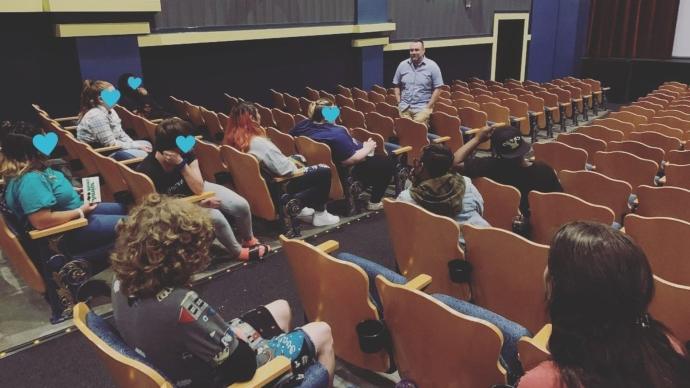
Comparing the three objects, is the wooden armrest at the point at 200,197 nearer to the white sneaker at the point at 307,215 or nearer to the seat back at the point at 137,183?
the seat back at the point at 137,183

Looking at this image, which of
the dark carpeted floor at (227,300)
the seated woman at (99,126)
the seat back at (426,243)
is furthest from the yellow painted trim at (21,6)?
the seat back at (426,243)

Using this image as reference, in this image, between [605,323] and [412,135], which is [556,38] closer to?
[412,135]

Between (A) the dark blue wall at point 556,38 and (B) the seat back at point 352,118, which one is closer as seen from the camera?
(B) the seat back at point 352,118

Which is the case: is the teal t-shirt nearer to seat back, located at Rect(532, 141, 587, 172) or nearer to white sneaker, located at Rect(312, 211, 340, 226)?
white sneaker, located at Rect(312, 211, 340, 226)

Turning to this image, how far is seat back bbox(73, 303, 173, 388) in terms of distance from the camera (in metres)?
1.19

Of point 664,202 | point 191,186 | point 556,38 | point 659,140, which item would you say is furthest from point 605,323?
point 556,38

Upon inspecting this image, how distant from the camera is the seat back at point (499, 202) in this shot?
2.59 meters

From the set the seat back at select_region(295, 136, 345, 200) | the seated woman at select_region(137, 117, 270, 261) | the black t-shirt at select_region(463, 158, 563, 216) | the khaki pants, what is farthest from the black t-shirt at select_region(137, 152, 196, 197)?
the khaki pants

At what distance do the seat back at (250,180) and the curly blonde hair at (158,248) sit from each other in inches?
66.6

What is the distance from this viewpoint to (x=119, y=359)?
1.20m

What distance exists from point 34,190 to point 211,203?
898 millimetres

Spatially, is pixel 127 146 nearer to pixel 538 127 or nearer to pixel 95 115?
pixel 95 115

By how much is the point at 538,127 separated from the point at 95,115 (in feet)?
16.4

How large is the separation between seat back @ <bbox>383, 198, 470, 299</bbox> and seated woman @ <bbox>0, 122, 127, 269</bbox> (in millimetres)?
1485
